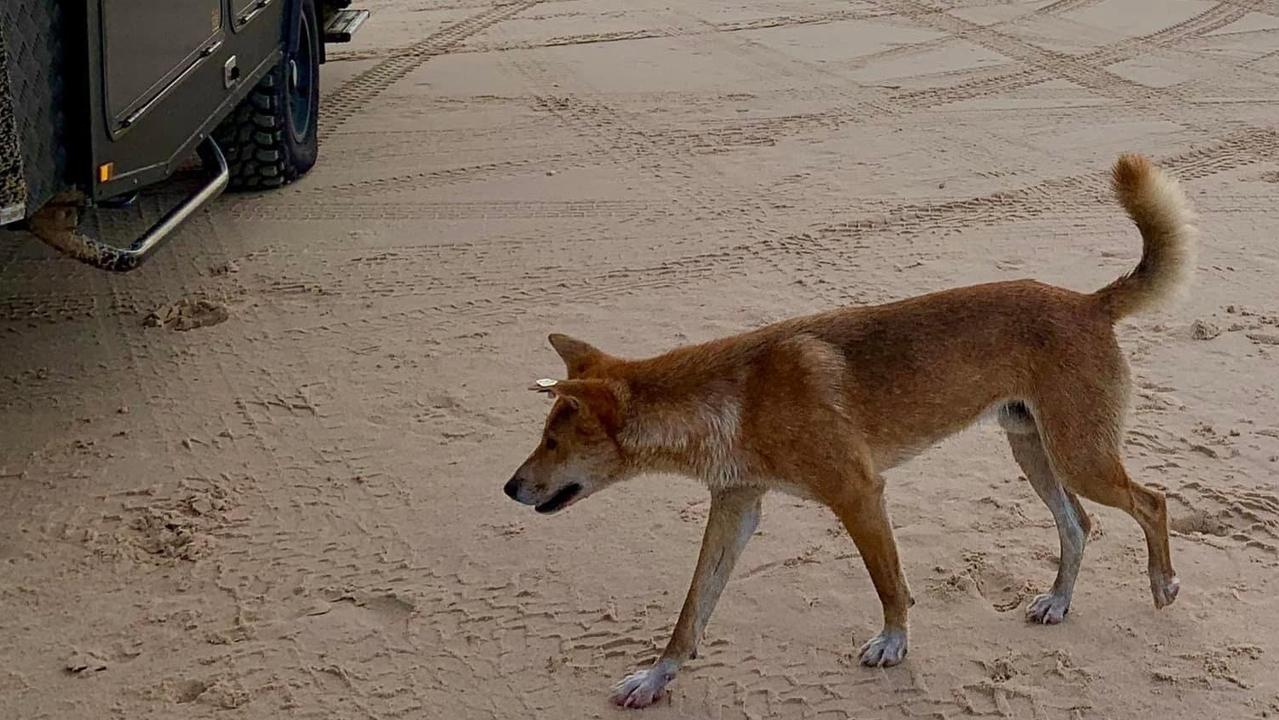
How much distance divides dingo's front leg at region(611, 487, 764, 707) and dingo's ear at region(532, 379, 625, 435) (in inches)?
15.1

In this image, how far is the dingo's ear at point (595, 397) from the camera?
3.88 metres

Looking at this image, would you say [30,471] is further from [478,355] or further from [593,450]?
[593,450]

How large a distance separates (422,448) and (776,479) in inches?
70.2

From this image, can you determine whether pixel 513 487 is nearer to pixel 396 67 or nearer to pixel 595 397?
pixel 595 397

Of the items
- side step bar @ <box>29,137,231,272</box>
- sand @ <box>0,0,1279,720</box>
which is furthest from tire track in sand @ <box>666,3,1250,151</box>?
side step bar @ <box>29,137,231,272</box>

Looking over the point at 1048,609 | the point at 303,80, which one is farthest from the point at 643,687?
the point at 303,80

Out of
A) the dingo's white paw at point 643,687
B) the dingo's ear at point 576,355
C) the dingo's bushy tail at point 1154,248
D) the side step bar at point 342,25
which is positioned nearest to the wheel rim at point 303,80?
the side step bar at point 342,25

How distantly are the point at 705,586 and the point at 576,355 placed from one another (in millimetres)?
750

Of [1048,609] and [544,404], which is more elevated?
[1048,609]

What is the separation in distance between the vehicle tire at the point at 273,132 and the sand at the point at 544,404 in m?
0.17

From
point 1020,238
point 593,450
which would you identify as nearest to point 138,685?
point 593,450

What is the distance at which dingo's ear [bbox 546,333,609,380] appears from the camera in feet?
13.7

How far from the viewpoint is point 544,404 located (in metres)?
5.58

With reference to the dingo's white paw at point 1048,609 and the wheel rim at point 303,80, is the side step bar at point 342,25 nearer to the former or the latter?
the wheel rim at point 303,80
